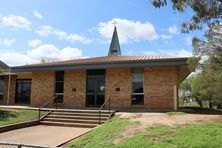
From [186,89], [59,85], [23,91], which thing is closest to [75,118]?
[59,85]

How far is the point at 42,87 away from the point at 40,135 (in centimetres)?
1043

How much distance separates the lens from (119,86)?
1983 centimetres

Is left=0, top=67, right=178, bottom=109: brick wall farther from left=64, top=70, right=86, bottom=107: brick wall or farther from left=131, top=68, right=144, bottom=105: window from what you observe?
left=131, top=68, right=144, bottom=105: window

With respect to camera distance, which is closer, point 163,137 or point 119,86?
point 163,137

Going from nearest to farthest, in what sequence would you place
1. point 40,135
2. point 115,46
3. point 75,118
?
1. point 40,135
2. point 75,118
3. point 115,46

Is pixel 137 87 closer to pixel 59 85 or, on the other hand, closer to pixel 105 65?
pixel 105 65

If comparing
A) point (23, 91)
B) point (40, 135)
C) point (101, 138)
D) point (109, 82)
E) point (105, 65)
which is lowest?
point (40, 135)

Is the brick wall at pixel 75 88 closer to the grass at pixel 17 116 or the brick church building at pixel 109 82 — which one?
the brick church building at pixel 109 82

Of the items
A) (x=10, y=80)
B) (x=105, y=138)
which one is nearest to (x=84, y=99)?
(x=10, y=80)

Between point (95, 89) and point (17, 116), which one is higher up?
point (95, 89)

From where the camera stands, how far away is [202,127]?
10.3 meters

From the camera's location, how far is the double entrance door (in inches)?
806

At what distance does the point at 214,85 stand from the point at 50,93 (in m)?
15.4

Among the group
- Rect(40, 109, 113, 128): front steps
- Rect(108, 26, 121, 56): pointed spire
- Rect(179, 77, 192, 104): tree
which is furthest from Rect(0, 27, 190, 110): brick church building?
Rect(179, 77, 192, 104): tree
